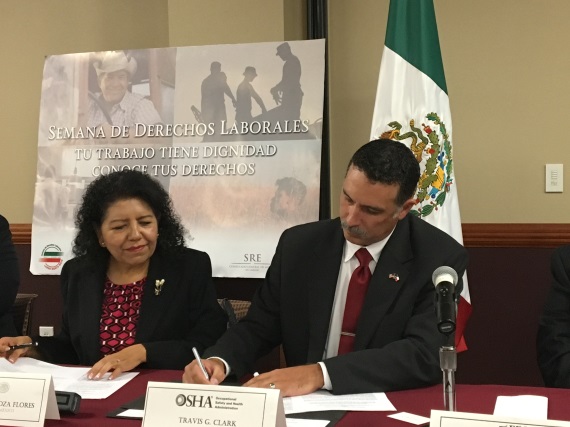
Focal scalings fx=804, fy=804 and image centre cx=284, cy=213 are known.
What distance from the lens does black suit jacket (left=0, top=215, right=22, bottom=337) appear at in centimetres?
303

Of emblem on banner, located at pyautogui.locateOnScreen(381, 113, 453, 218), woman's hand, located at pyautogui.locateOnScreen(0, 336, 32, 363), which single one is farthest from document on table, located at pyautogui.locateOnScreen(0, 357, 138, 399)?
emblem on banner, located at pyautogui.locateOnScreen(381, 113, 453, 218)

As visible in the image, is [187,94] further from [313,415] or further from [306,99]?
[313,415]

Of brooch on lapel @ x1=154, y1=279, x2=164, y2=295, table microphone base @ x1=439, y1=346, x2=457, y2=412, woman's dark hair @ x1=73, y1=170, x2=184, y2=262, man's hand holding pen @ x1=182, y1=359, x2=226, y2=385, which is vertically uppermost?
woman's dark hair @ x1=73, y1=170, x2=184, y2=262

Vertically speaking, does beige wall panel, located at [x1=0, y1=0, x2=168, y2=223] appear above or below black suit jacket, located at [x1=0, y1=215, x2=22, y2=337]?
above

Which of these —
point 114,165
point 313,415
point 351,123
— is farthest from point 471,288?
point 313,415

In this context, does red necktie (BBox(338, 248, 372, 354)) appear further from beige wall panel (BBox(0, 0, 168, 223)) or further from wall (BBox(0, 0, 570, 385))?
beige wall panel (BBox(0, 0, 168, 223))

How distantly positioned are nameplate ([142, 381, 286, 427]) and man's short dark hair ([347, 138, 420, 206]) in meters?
0.85

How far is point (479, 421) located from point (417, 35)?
95.6 inches

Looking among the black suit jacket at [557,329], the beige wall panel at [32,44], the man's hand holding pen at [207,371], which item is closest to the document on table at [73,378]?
the man's hand holding pen at [207,371]

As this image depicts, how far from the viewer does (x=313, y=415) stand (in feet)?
5.98

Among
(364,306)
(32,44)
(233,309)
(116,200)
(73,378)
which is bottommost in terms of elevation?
(73,378)

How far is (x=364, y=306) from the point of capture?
234 cm

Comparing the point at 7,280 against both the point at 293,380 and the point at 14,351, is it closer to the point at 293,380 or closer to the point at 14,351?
the point at 14,351

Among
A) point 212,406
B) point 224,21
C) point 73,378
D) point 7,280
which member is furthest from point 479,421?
point 224,21
